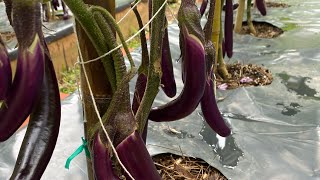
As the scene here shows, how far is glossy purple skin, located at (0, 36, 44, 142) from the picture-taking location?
377 mm

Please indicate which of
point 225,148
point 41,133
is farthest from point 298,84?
point 41,133

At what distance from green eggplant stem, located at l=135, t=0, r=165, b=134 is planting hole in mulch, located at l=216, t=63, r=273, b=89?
3.66 feet

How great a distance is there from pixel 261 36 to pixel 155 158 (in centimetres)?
158

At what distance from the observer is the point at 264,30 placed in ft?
8.23

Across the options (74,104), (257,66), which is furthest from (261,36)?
(74,104)

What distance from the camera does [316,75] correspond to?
172 cm

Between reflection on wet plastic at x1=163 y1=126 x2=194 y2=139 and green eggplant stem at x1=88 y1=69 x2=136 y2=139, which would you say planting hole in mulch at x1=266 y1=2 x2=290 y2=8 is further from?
green eggplant stem at x1=88 y1=69 x2=136 y2=139

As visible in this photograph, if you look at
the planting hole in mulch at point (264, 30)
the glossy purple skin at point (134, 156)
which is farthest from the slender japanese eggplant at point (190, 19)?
the planting hole in mulch at point (264, 30)

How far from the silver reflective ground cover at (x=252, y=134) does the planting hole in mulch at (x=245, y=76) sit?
48 mm

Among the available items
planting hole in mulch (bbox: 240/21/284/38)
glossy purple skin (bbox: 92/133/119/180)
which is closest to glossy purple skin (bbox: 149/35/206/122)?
glossy purple skin (bbox: 92/133/119/180)

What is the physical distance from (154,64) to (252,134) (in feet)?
2.56

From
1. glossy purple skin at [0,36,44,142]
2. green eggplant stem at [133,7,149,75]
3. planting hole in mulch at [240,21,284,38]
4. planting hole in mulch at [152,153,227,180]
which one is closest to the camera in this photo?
glossy purple skin at [0,36,44,142]

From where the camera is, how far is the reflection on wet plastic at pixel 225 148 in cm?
109

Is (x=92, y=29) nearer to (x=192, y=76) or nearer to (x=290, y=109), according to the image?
(x=192, y=76)
